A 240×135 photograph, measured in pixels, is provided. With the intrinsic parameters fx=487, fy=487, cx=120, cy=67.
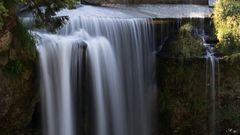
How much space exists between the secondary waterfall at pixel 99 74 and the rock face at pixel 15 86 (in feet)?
0.82

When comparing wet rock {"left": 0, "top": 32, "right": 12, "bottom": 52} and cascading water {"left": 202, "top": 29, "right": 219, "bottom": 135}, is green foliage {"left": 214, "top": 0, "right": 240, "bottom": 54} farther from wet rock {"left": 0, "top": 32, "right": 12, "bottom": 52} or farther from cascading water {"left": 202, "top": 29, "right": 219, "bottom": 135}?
wet rock {"left": 0, "top": 32, "right": 12, "bottom": 52}

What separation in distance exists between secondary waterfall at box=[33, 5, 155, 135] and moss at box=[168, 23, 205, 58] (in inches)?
22.3

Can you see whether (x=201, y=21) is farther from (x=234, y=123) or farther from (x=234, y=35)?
(x=234, y=123)

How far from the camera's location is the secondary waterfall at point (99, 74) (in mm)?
9305

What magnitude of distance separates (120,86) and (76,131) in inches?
57.4

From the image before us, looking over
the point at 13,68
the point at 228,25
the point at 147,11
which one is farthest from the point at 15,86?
the point at 147,11

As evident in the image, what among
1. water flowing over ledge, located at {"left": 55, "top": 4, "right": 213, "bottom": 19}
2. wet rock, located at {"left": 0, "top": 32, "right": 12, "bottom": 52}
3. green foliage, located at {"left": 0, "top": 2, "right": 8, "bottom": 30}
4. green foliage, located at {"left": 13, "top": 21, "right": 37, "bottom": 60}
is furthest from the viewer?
water flowing over ledge, located at {"left": 55, "top": 4, "right": 213, "bottom": 19}

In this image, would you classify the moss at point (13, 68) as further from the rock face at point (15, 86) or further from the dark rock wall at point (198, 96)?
the dark rock wall at point (198, 96)

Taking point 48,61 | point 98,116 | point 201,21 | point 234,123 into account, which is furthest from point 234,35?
point 48,61

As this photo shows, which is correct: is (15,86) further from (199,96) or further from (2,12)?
(199,96)

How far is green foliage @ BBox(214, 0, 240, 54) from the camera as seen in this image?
35.5ft

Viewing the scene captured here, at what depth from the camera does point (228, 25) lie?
10992mm

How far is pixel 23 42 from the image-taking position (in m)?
8.71

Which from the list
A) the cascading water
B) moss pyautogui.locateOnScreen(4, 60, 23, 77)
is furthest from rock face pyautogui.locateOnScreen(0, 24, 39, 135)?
the cascading water
